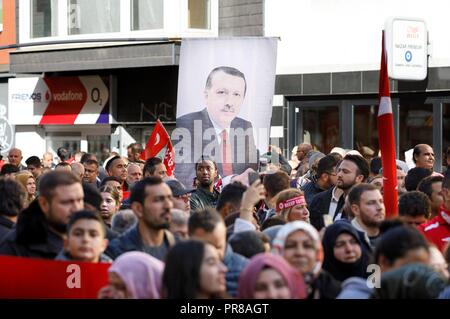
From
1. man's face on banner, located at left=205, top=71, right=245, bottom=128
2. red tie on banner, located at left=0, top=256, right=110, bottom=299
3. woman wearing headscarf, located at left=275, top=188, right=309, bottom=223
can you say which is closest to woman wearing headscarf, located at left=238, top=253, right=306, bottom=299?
red tie on banner, located at left=0, top=256, right=110, bottom=299

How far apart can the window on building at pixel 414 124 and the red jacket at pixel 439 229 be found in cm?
931

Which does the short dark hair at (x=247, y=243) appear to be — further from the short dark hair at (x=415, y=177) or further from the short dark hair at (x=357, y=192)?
the short dark hair at (x=415, y=177)

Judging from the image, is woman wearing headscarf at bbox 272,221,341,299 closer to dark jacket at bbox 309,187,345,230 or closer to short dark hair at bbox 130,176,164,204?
short dark hair at bbox 130,176,164,204

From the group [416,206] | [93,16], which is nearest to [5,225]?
[416,206]

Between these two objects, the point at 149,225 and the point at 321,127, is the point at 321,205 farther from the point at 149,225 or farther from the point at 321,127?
the point at 321,127

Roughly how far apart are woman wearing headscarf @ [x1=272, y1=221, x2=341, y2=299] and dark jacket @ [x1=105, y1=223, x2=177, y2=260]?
1.04 metres

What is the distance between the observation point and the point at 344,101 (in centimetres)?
1784

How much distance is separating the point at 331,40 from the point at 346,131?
1561 mm

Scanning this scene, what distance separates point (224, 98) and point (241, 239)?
5845mm

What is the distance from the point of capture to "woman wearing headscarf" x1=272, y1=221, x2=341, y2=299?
4922mm

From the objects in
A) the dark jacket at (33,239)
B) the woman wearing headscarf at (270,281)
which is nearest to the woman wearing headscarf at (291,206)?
the dark jacket at (33,239)

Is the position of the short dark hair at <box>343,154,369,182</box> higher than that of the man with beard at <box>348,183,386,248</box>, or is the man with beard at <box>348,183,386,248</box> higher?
the short dark hair at <box>343,154,369,182</box>

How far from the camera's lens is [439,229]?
24.7ft
